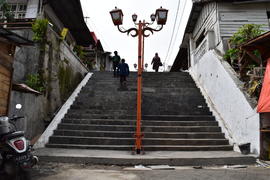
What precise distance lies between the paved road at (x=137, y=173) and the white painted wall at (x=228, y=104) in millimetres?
1172

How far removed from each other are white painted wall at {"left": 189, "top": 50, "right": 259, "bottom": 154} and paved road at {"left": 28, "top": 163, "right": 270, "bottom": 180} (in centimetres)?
117

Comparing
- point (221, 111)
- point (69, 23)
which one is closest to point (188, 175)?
point (221, 111)

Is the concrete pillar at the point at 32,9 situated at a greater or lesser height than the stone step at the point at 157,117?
greater

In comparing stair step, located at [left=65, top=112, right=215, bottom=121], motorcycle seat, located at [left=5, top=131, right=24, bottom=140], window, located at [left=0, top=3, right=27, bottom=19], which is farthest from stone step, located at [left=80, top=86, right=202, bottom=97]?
motorcycle seat, located at [left=5, top=131, right=24, bottom=140]

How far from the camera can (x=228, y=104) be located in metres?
6.56

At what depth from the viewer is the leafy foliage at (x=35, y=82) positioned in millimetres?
6291

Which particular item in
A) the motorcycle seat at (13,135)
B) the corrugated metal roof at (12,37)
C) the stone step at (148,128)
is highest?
the corrugated metal roof at (12,37)

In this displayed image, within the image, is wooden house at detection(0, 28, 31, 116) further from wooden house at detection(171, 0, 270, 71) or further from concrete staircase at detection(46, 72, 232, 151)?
wooden house at detection(171, 0, 270, 71)

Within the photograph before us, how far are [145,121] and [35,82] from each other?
3.91m

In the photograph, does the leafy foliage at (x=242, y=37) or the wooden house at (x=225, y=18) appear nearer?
the leafy foliage at (x=242, y=37)

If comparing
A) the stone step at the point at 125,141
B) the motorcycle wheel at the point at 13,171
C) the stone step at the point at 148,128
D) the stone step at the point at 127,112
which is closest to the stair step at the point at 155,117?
the stone step at the point at 127,112

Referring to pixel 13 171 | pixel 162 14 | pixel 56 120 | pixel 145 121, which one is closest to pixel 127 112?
pixel 145 121

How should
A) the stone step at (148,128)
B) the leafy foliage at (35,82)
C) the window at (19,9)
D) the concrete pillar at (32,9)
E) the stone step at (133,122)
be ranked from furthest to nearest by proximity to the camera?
the window at (19,9) → the concrete pillar at (32,9) → the stone step at (133,122) → the stone step at (148,128) → the leafy foliage at (35,82)

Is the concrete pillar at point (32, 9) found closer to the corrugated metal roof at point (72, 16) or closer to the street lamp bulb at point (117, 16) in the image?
the corrugated metal roof at point (72, 16)
